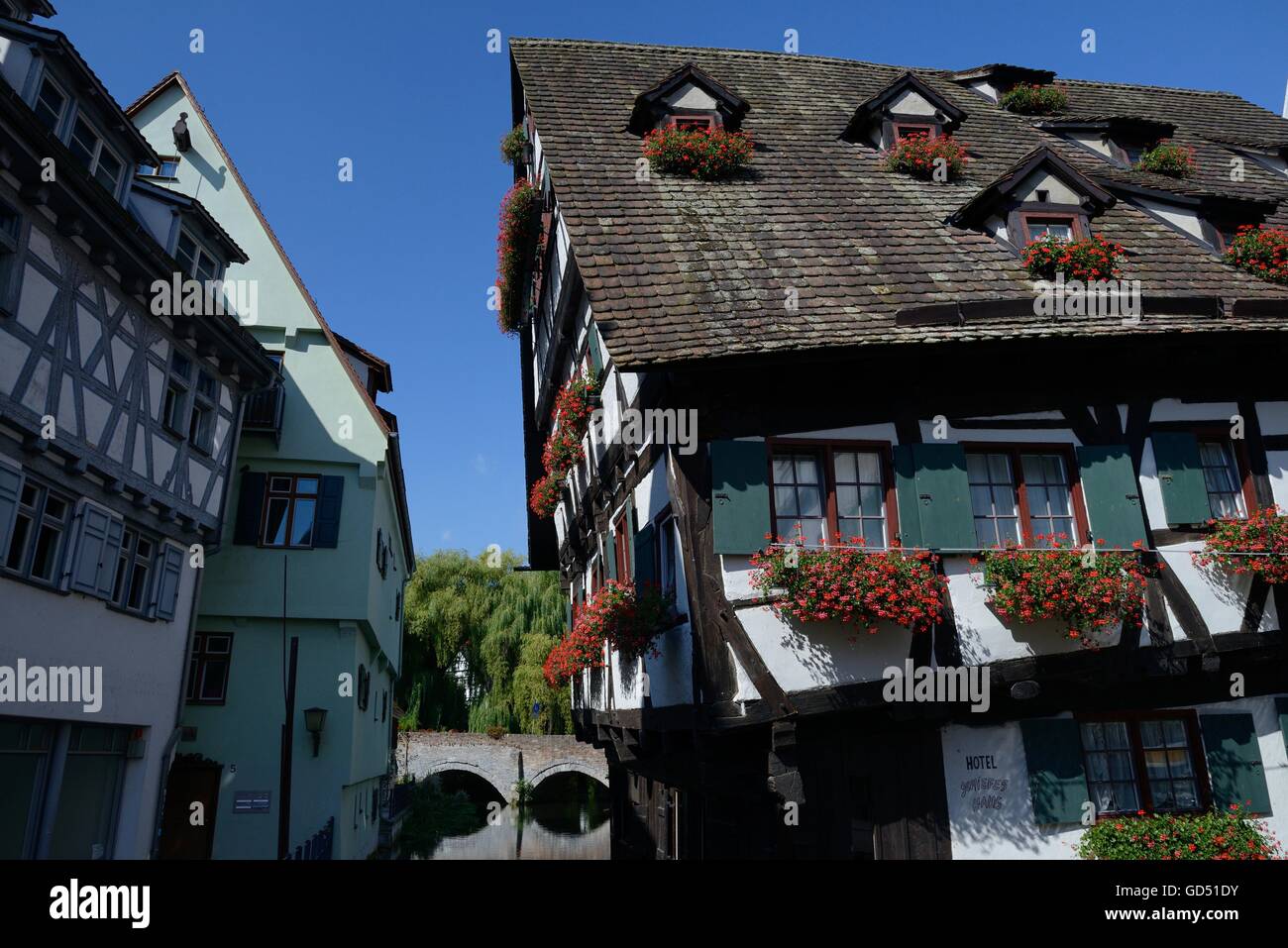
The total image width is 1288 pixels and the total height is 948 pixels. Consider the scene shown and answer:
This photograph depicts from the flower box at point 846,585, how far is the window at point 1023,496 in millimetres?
1273

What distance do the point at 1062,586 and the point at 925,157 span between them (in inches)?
244

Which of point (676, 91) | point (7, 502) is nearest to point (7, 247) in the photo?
point (7, 502)

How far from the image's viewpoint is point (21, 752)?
9320 millimetres

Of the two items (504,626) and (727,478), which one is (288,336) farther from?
(504,626)

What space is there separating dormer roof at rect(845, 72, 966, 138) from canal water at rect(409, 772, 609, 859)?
56.6ft

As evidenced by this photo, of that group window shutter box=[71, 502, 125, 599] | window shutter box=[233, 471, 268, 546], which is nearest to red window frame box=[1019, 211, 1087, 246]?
window shutter box=[71, 502, 125, 599]

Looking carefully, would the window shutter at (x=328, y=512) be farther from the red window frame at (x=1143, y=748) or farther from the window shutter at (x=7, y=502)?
the red window frame at (x=1143, y=748)

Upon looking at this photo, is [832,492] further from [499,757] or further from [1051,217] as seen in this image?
[499,757]

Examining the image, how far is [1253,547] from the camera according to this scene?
8.21 meters

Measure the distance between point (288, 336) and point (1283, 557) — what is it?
47.1ft

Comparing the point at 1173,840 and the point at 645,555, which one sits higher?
the point at 645,555

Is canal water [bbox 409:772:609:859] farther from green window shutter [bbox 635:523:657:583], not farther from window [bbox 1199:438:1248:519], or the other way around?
window [bbox 1199:438:1248:519]

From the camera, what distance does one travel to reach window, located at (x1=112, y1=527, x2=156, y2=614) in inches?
424
